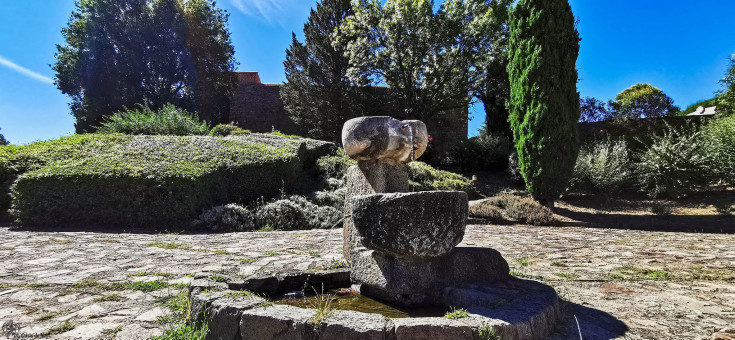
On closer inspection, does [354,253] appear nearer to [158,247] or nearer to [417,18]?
[158,247]

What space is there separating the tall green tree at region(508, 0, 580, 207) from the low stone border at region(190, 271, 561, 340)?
25.9 ft

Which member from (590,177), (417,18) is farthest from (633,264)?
(417,18)

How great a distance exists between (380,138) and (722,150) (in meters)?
11.6

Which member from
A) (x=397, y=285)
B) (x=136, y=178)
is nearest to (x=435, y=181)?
(x=136, y=178)

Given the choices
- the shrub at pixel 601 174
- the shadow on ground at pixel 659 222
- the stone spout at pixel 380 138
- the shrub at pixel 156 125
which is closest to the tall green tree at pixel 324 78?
the shrub at pixel 156 125

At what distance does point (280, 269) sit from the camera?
3303 mm

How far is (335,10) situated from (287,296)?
17407 millimetres

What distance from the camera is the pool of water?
212 cm

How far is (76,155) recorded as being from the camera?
8.02 m

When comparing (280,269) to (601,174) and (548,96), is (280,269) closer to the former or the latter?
(548,96)

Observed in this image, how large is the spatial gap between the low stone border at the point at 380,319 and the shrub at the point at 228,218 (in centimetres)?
489

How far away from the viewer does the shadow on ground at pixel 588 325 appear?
1.89m

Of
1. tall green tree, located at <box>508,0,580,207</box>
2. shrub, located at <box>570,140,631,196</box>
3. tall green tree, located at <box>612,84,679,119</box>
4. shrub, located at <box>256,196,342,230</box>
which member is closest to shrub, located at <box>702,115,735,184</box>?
shrub, located at <box>570,140,631,196</box>

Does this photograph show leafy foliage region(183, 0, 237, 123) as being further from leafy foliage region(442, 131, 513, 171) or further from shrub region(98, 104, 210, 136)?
leafy foliage region(442, 131, 513, 171)
